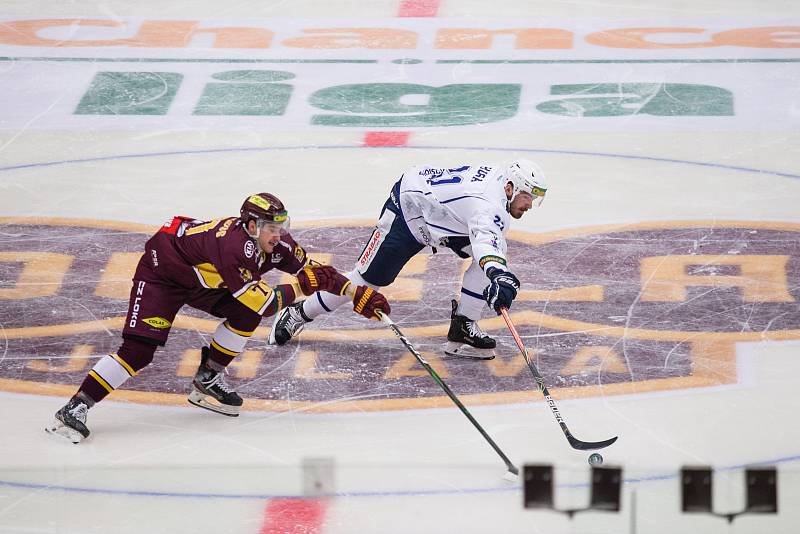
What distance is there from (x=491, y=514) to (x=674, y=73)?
6598 millimetres

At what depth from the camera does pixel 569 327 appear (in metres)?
6.46

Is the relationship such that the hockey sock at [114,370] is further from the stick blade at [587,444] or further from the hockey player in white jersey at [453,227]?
the stick blade at [587,444]

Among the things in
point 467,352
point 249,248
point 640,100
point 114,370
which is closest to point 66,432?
point 114,370

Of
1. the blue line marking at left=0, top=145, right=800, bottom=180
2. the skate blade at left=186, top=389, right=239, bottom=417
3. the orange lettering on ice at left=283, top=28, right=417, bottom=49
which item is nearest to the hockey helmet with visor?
the skate blade at left=186, top=389, right=239, bottom=417

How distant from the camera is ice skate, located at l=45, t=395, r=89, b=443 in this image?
17.8 feet

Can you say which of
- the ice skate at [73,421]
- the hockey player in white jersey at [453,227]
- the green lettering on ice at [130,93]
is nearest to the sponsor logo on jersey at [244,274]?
the ice skate at [73,421]

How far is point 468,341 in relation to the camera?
623 cm

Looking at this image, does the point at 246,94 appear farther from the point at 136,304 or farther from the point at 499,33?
the point at 136,304

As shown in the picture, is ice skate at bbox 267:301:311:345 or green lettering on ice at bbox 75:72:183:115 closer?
ice skate at bbox 267:301:311:345

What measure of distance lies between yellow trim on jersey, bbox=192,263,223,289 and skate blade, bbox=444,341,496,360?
4.10 ft

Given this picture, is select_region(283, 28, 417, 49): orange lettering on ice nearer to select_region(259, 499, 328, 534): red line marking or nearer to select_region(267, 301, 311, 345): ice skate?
select_region(267, 301, 311, 345): ice skate

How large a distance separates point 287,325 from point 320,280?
784 millimetres

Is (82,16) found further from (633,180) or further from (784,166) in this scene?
(784,166)

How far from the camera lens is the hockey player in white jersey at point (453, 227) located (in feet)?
19.4
